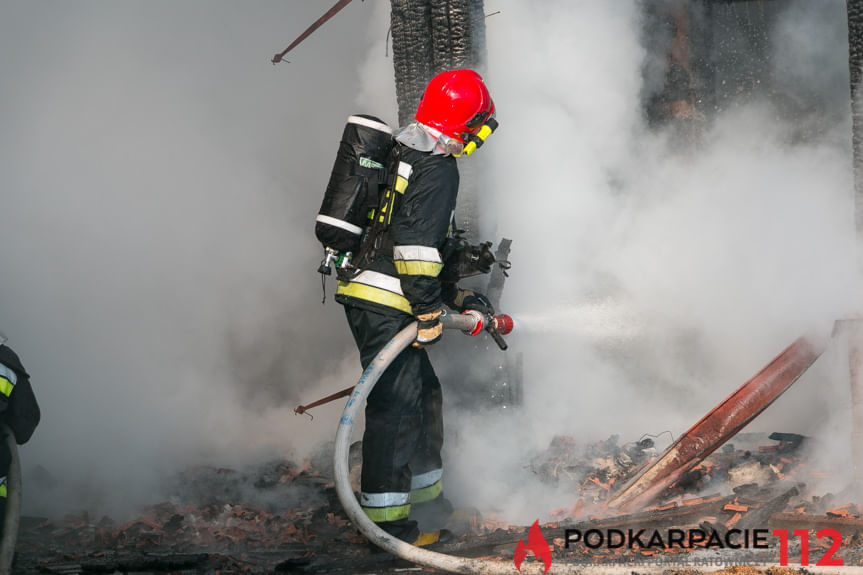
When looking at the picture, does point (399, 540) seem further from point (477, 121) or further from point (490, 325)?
point (477, 121)

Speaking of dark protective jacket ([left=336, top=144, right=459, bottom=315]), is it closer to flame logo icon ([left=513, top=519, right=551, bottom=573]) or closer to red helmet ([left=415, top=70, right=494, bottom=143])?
red helmet ([left=415, top=70, right=494, bottom=143])

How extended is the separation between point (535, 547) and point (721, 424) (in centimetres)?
145

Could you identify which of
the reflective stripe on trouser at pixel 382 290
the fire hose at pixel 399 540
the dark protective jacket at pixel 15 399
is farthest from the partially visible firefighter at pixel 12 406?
the reflective stripe on trouser at pixel 382 290

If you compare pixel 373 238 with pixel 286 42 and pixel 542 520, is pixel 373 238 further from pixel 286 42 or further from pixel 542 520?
pixel 286 42

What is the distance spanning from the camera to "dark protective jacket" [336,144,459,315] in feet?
16.0

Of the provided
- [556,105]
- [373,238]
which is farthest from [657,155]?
[373,238]

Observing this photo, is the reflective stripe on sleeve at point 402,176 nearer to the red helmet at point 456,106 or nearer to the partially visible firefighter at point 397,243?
the partially visible firefighter at point 397,243

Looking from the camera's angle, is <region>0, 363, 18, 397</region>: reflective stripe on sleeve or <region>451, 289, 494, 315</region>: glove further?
<region>451, 289, 494, 315</region>: glove

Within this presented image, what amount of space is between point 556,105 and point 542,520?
3.25 m

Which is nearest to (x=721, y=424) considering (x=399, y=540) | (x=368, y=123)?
(x=399, y=540)

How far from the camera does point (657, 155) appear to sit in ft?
24.2

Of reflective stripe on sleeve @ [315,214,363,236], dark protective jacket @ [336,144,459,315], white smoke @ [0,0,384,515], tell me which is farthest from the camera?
white smoke @ [0,0,384,515]

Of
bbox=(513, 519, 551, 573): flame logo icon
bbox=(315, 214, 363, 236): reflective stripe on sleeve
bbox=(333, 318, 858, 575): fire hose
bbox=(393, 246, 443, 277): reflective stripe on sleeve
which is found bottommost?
bbox=(513, 519, 551, 573): flame logo icon

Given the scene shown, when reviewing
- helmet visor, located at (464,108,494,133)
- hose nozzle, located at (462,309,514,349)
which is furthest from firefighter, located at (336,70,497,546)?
hose nozzle, located at (462,309,514,349)
